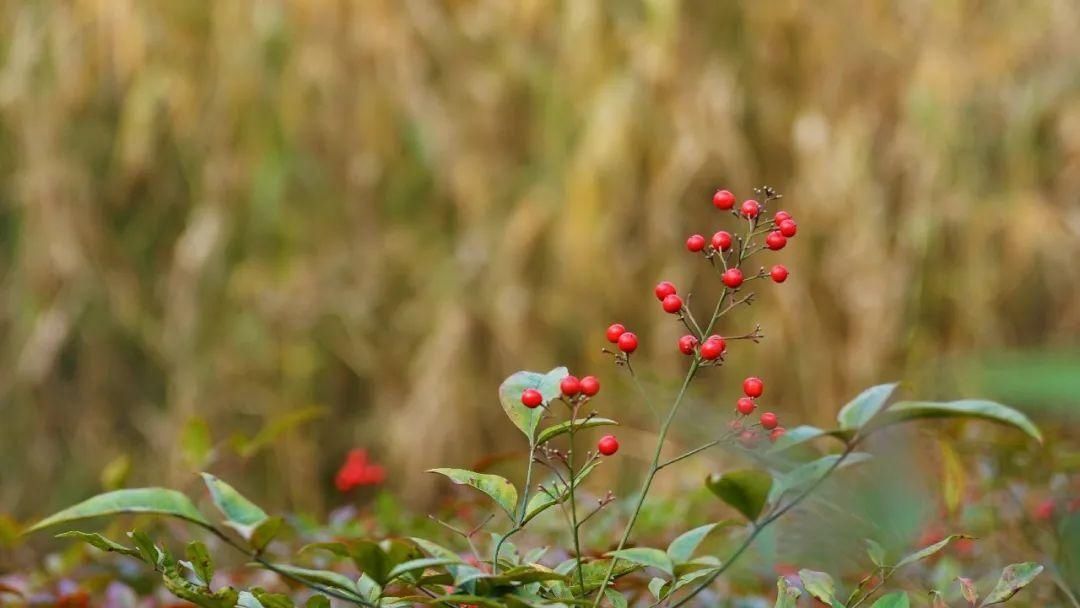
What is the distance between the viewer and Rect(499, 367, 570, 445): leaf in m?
0.53

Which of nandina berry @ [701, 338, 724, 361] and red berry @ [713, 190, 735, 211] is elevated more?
red berry @ [713, 190, 735, 211]

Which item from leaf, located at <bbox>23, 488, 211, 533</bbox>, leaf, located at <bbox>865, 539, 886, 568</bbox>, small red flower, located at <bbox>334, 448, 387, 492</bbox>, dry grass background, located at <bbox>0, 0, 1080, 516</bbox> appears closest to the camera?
leaf, located at <bbox>23, 488, 211, 533</bbox>

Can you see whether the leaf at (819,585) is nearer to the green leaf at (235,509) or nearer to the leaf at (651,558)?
the leaf at (651,558)

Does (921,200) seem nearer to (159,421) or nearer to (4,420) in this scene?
(159,421)

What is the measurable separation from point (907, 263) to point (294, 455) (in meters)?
1.33

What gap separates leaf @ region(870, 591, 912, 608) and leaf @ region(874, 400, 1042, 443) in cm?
7

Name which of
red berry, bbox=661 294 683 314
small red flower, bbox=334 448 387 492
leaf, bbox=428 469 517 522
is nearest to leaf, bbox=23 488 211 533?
leaf, bbox=428 469 517 522

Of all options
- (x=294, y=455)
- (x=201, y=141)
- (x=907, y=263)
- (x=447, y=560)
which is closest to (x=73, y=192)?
(x=201, y=141)

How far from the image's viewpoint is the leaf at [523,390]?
1.74 feet

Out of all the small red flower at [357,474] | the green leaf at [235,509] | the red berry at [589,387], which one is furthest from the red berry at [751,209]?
the small red flower at [357,474]

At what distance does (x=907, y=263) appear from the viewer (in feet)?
9.02

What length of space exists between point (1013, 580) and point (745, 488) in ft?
0.47

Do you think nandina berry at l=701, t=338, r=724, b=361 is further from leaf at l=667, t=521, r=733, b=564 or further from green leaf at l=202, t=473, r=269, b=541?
green leaf at l=202, t=473, r=269, b=541

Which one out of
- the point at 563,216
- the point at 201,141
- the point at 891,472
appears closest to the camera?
the point at 891,472
